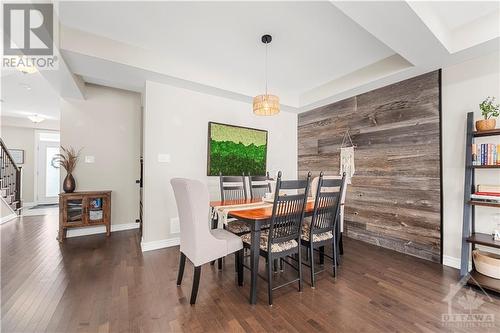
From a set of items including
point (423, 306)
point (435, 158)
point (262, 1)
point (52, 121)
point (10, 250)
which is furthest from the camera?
point (52, 121)

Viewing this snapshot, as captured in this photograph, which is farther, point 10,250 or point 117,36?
point 10,250

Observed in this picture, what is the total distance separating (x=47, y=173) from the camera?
7.05 meters

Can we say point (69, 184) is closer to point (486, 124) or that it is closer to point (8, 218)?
point (8, 218)

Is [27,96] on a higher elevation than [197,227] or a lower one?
higher

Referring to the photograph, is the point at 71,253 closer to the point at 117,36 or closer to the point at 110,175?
the point at 110,175

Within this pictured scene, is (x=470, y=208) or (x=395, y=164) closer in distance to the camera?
(x=470, y=208)

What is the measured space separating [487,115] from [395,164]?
3.51 feet

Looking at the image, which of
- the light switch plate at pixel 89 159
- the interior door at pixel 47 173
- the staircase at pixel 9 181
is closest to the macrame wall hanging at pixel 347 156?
the light switch plate at pixel 89 159

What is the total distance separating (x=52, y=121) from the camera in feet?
22.4

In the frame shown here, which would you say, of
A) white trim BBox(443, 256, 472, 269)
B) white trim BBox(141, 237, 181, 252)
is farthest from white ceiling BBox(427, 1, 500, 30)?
white trim BBox(141, 237, 181, 252)

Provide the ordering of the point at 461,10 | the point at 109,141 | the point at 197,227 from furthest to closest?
the point at 109,141 < the point at 461,10 < the point at 197,227

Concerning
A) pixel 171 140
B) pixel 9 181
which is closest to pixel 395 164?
pixel 171 140

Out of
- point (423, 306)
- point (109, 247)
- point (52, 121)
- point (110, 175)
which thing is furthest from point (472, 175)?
point (52, 121)

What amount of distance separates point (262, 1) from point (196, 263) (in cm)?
247
